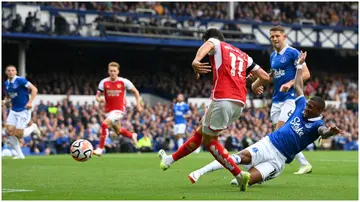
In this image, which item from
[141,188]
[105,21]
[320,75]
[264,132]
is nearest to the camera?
[141,188]

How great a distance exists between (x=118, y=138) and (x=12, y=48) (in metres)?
10.8

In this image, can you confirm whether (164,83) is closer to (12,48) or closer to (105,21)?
(105,21)

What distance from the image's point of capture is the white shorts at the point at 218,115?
10.3 meters

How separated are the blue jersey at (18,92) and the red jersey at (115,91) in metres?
1.86

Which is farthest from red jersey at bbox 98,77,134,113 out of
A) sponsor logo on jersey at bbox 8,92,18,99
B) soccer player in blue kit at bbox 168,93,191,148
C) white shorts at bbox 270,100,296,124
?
soccer player in blue kit at bbox 168,93,191,148

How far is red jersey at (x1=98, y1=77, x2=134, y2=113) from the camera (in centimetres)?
1998

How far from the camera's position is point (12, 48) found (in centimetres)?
3775

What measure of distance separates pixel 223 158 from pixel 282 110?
3611 millimetres

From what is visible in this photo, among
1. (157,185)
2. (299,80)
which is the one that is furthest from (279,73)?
(157,185)

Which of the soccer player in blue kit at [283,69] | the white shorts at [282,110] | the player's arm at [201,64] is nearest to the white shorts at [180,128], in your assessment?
the white shorts at [282,110]

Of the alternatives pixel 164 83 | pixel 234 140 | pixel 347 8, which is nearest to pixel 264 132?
pixel 234 140

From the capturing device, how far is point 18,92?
19.6m

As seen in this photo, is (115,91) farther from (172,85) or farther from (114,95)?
(172,85)

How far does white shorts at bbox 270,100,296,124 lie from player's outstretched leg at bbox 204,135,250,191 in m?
3.20
